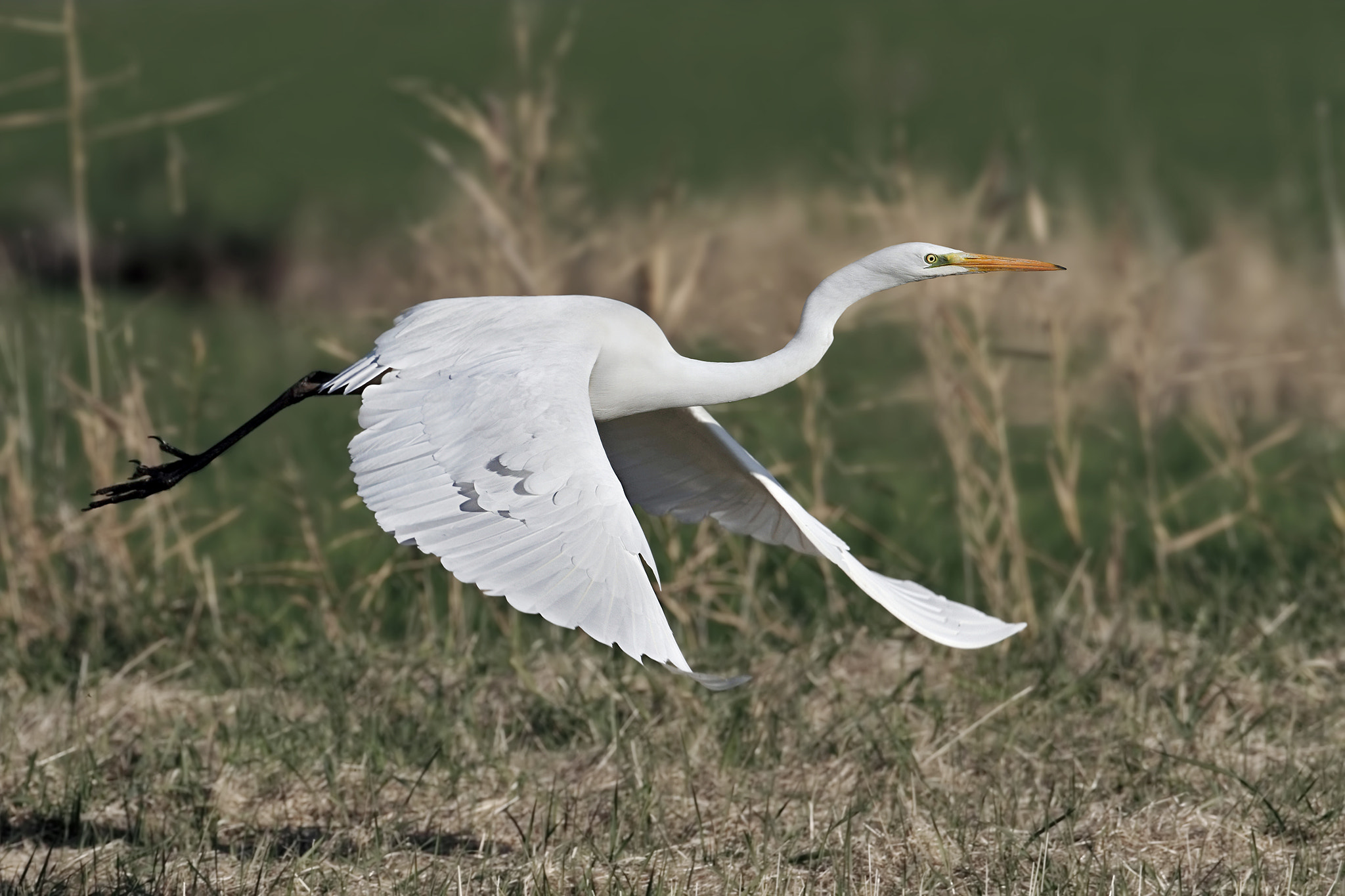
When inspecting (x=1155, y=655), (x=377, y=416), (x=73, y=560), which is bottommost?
(x=1155, y=655)

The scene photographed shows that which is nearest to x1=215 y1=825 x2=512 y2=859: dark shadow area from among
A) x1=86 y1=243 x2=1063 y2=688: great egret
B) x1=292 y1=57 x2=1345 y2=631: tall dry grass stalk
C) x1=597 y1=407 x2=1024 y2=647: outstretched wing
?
x1=86 y1=243 x2=1063 y2=688: great egret

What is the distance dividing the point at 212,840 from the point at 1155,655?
3138mm

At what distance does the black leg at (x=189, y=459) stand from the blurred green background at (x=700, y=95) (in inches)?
407

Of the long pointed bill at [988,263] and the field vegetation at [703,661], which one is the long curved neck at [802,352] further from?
the field vegetation at [703,661]

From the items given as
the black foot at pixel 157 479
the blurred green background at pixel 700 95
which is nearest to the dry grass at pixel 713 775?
the black foot at pixel 157 479

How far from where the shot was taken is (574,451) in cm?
365

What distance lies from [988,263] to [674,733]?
1.68 metres

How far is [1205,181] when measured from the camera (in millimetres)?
18781

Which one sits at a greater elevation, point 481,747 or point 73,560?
point 73,560

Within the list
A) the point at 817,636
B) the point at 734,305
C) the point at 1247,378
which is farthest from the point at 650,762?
the point at 1247,378

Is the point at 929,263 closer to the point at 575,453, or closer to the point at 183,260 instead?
the point at 575,453

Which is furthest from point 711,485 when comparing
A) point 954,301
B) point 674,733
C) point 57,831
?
point 57,831

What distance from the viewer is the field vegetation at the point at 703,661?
167 inches

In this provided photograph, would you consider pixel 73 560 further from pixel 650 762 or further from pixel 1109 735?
A: pixel 1109 735
